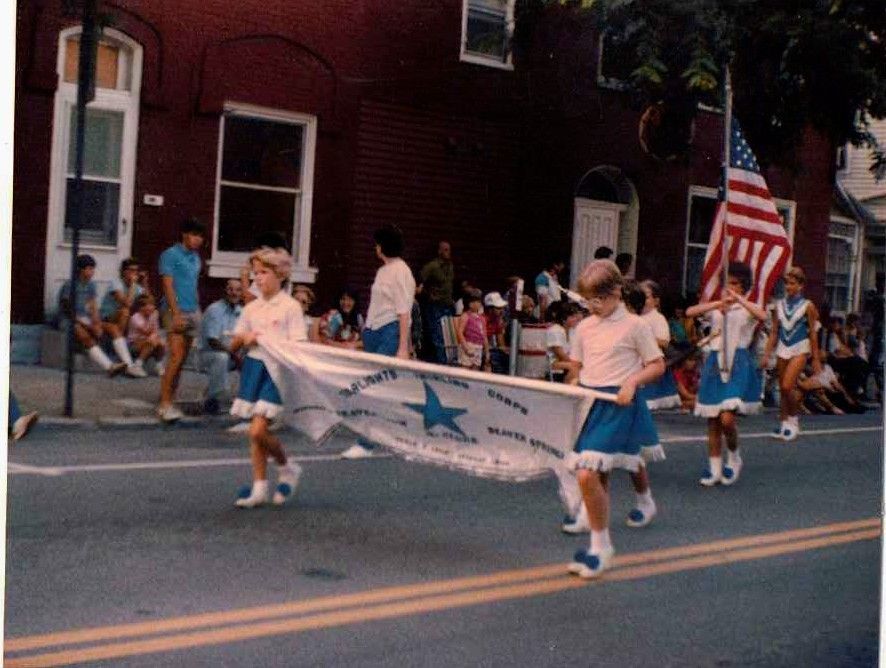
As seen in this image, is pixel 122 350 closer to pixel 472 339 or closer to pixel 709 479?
pixel 709 479

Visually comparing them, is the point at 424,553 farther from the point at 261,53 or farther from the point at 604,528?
the point at 261,53

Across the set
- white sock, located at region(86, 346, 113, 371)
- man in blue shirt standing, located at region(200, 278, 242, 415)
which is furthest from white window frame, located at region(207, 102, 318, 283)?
white sock, located at region(86, 346, 113, 371)

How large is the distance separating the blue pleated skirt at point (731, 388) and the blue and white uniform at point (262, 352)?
3461mm

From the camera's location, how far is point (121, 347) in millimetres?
10039

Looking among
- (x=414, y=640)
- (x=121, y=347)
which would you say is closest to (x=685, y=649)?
(x=414, y=640)

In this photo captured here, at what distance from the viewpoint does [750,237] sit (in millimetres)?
10492

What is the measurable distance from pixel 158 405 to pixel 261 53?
17.5 ft

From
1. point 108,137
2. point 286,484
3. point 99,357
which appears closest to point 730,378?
point 286,484

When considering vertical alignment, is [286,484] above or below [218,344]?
below

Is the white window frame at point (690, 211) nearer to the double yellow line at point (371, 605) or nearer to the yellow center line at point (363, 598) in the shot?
the yellow center line at point (363, 598)

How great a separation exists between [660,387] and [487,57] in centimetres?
694

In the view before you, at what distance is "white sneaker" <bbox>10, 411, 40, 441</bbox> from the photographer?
8023 millimetres

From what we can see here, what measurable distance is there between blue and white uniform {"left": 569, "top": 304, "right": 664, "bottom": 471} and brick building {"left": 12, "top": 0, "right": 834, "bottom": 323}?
532cm

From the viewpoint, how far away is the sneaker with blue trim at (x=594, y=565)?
6.93 meters
